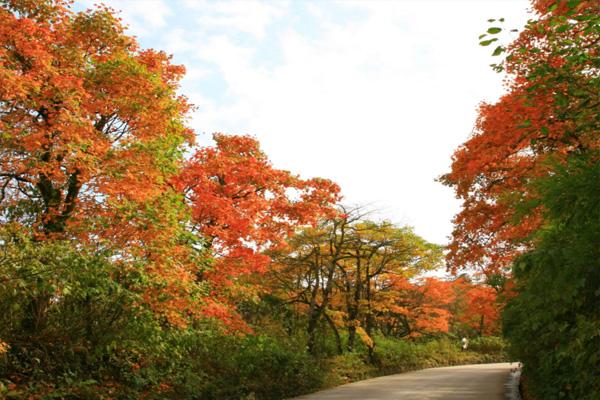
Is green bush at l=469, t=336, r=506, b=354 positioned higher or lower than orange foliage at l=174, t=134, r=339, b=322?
lower

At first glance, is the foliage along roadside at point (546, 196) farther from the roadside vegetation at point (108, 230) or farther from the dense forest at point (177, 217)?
the roadside vegetation at point (108, 230)

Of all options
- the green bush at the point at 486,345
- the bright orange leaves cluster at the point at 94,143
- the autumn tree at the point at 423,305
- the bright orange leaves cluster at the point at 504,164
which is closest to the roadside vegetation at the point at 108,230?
the bright orange leaves cluster at the point at 94,143

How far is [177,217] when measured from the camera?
10664mm

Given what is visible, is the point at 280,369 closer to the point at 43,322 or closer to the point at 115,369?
the point at 115,369

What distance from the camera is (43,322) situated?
9.90 meters

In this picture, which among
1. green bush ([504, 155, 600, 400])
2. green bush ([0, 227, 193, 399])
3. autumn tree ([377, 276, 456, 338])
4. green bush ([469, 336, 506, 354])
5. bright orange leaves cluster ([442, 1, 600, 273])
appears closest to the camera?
green bush ([504, 155, 600, 400])

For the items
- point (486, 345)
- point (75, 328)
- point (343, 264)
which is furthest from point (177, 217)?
point (486, 345)

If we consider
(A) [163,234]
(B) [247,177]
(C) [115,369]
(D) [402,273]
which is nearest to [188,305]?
(A) [163,234]

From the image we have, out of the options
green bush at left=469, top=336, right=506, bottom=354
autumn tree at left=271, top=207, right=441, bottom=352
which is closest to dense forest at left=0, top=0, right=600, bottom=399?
autumn tree at left=271, top=207, right=441, bottom=352

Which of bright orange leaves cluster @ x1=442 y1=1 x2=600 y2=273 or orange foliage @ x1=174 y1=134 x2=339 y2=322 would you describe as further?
orange foliage @ x1=174 y1=134 x2=339 y2=322

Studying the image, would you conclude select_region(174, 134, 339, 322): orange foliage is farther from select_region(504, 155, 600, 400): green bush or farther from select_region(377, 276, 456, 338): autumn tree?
select_region(377, 276, 456, 338): autumn tree

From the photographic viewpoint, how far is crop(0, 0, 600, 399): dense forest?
224 inches

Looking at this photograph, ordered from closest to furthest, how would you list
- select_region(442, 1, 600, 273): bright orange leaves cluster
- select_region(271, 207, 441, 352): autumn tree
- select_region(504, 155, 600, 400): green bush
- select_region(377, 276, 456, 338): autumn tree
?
1. select_region(504, 155, 600, 400): green bush
2. select_region(442, 1, 600, 273): bright orange leaves cluster
3. select_region(271, 207, 441, 352): autumn tree
4. select_region(377, 276, 456, 338): autumn tree

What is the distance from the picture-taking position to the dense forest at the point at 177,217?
5684 millimetres
